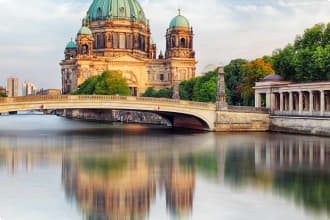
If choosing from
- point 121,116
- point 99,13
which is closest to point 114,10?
point 99,13

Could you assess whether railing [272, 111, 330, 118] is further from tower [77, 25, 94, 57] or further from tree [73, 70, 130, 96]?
tower [77, 25, 94, 57]

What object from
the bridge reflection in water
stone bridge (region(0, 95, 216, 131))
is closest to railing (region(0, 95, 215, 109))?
stone bridge (region(0, 95, 216, 131))

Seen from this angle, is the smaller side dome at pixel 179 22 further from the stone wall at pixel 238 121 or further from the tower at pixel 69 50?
the stone wall at pixel 238 121

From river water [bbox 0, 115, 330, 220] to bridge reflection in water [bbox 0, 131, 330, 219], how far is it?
37 millimetres

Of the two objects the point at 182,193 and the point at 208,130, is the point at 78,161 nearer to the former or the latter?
the point at 182,193

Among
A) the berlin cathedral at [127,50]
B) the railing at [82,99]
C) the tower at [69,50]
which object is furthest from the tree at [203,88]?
the tower at [69,50]

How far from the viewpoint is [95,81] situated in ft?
268

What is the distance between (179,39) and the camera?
358ft

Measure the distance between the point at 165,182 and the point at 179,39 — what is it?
92.0 metres

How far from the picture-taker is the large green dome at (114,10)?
117 m

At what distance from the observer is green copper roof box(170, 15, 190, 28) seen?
108 metres

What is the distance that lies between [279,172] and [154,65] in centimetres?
9648

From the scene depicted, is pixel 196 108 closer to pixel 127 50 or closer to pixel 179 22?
pixel 179 22

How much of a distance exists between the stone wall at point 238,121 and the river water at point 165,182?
458 inches
